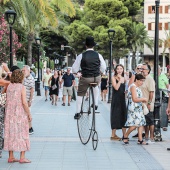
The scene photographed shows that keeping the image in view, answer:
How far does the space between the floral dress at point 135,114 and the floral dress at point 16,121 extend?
3.30 meters

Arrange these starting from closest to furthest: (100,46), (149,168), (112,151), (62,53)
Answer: (149,168) → (112,151) → (100,46) → (62,53)

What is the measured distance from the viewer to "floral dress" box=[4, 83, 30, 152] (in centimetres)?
922

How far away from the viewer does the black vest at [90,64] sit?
36.1 ft

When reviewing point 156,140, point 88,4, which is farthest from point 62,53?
point 156,140

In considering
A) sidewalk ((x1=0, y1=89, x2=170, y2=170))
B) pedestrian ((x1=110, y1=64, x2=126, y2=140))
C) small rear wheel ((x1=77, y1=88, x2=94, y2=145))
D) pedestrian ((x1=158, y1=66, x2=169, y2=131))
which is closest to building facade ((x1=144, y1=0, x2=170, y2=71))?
pedestrian ((x1=158, y1=66, x2=169, y2=131))

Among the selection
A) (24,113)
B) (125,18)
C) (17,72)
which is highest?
(125,18)

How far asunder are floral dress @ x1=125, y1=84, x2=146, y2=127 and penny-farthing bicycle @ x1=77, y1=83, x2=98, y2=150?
0.91 metres

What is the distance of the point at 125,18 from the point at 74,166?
57.5 meters

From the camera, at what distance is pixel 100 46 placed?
65.0 m

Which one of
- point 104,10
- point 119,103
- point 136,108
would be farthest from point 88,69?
point 104,10

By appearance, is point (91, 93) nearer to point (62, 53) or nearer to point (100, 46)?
point (100, 46)

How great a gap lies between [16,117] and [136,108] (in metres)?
3.56

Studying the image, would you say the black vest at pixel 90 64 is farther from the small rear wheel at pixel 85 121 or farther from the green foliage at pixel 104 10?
the green foliage at pixel 104 10

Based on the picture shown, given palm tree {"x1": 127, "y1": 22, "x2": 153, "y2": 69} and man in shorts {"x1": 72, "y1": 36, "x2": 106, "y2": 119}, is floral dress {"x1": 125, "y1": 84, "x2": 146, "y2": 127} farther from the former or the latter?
palm tree {"x1": 127, "y1": 22, "x2": 153, "y2": 69}
